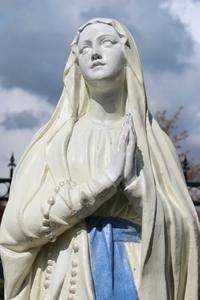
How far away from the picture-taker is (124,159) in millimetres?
3389

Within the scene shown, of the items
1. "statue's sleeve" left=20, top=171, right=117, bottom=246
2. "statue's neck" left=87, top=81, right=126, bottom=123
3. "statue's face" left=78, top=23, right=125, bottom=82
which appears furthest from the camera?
"statue's neck" left=87, top=81, right=126, bottom=123

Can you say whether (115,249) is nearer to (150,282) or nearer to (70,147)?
(150,282)

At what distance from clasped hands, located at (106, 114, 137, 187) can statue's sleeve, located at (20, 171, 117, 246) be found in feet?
0.16

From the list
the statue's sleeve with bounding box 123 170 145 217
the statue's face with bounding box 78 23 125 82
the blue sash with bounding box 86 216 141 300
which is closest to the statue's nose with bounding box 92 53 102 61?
the statue's face with bounding box 78 23 125 82

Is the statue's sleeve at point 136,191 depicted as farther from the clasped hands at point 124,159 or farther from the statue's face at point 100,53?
the statue's face at point 100,53

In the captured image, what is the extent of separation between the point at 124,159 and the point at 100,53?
0.68 m

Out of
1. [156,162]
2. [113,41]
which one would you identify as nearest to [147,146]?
[156,162]

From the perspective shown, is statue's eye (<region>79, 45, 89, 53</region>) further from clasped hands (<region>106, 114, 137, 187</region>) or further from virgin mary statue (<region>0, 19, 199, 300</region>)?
clasped hands (<region>106, 114, 137, 187</region>)

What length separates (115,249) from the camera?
3.47 metres

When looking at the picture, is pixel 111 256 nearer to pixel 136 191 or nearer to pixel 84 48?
pixel 136 191

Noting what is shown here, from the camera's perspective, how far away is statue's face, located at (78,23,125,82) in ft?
12.2

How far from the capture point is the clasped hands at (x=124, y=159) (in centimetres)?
336

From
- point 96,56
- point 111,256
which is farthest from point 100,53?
point 111,256

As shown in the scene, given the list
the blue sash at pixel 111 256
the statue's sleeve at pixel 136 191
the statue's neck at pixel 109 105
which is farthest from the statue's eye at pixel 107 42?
the blue sash at pixel 111 256
